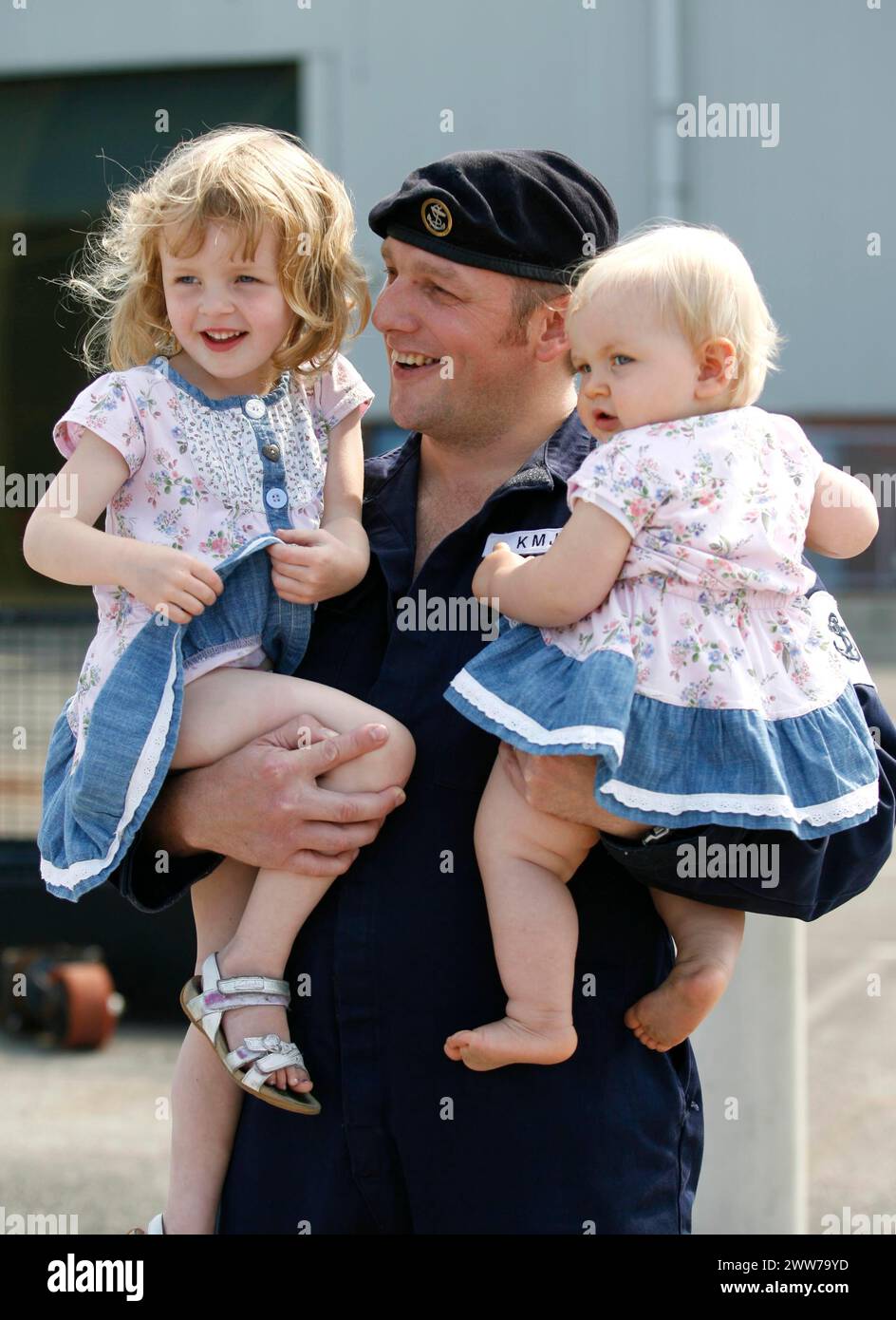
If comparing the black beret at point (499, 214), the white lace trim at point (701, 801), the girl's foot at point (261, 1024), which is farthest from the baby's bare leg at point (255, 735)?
the black beret at point (499, 214)

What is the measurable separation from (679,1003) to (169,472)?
93cm

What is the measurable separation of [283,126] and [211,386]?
6.59 m

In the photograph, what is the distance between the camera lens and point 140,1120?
5.23 meters

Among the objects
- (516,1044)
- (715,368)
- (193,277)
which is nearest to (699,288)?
(715,368)

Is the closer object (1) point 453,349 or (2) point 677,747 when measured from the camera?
(2) point 677,747

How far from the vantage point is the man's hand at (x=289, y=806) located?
1.99 m

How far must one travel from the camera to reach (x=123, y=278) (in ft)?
7.74

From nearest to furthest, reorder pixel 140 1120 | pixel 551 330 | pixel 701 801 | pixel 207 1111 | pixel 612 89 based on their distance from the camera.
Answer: pixel 701 801 → pixel 207 1111 → pixel 551 330 → pixel 140 1120 → pixel 612 89

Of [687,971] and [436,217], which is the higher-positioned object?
[436,217]

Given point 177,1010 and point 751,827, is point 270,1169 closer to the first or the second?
point 751,827

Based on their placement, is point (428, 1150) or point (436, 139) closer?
point (428, 1150)

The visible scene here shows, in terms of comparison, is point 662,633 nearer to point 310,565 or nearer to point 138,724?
point 310,565

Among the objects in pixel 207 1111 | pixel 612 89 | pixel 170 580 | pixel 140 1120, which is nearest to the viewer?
pixel 170 580
